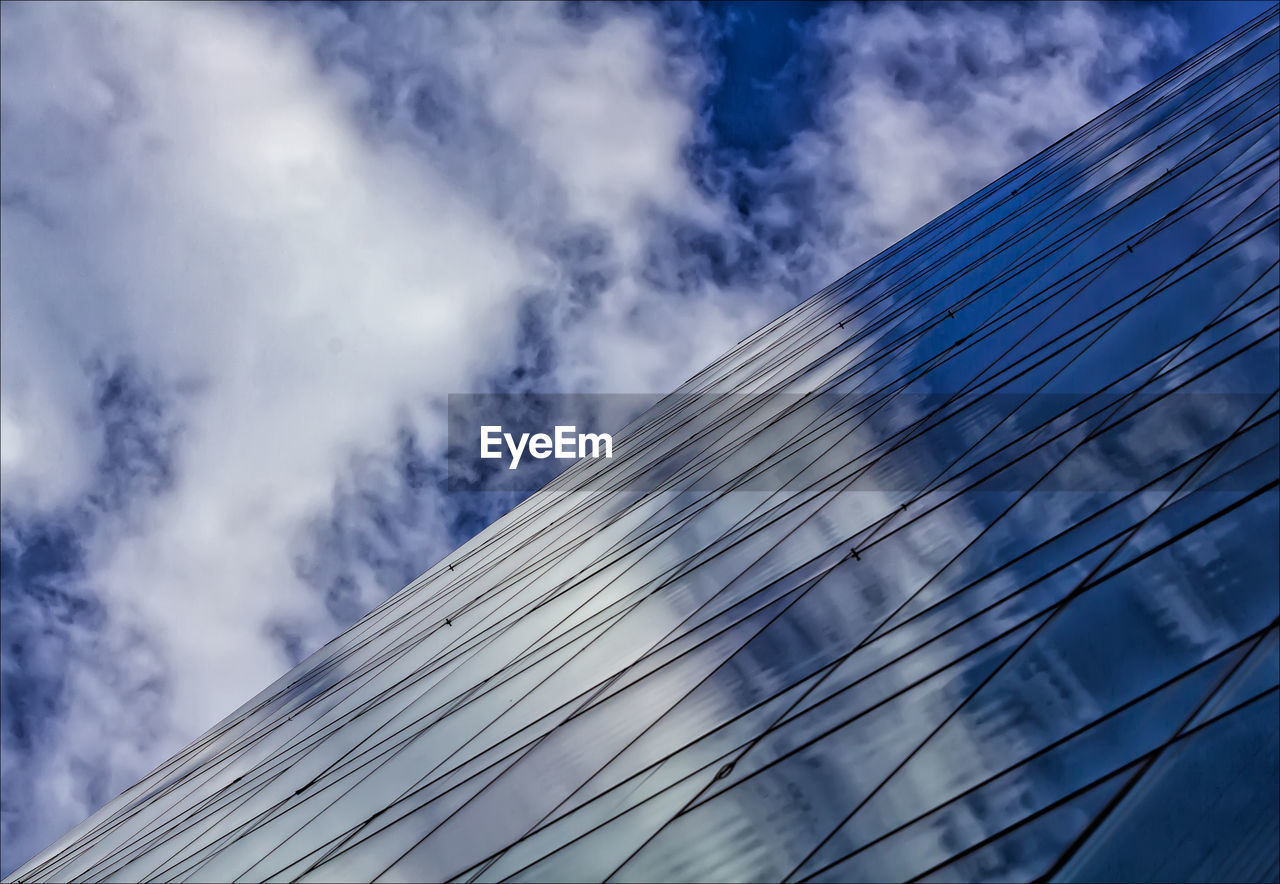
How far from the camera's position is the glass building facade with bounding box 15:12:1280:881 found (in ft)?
21.1

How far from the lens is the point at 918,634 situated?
895 centimetres

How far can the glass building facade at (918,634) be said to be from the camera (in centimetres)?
645

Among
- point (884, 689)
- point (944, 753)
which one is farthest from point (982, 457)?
point (944, 753)

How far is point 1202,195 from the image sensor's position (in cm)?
1501

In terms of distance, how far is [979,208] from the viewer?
2930 cm

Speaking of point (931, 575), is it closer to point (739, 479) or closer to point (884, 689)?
point (884, 689)

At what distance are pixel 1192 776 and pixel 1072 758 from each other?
0.81 m

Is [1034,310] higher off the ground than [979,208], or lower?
lower

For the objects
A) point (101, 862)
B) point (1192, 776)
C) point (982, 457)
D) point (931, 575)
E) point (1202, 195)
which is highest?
point (101, 862)

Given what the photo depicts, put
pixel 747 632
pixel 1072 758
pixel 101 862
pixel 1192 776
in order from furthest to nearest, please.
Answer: pixel 101 862
pixel 747 632
pixel 1072 758
pixel 1192 776

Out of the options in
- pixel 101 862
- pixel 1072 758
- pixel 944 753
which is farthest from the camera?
pixel 101 862

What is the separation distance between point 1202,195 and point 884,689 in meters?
10.6

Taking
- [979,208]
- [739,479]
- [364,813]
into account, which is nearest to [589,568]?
[739,479]

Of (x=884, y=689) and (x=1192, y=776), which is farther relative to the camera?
(x=884, y=689)
